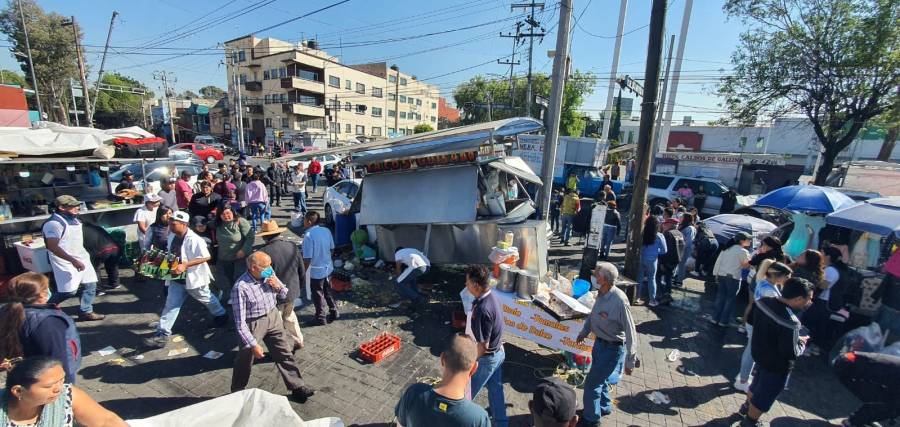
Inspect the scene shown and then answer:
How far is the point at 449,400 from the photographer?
219 centimetres

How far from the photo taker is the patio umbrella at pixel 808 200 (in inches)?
310

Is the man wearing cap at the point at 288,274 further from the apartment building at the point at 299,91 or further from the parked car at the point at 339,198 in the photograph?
the apartment building at the point at 299,91

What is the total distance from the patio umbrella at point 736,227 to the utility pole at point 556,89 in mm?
4453

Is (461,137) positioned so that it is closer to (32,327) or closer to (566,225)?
(32,327)

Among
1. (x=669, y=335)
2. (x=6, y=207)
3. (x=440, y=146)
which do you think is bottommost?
(x=669, y=335)

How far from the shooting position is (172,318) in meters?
5.00

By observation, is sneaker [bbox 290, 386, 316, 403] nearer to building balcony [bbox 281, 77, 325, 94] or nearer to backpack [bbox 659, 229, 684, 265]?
backpack [bbox 659, 229, 684, 265]

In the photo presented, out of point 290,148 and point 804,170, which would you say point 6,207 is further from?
point 290,148

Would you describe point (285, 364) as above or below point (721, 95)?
below

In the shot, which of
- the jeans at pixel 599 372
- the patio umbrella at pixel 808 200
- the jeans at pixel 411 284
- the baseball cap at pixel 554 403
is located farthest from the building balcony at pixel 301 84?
the baseball cap at pixel 554 403

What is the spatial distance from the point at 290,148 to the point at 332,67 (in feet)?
39.6

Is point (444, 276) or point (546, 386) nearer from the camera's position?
point (546, 386)

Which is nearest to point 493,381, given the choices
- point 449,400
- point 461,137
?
point 449,400

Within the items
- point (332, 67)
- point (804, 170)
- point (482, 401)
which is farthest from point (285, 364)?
point (332, 67)
